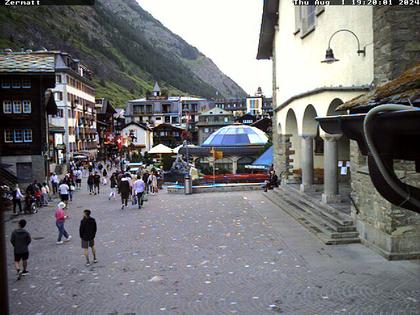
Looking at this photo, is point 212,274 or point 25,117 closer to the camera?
point 212,274

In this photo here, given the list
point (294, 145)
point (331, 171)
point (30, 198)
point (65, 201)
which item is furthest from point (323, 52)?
point (30, 198)

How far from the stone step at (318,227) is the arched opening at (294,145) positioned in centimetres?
510

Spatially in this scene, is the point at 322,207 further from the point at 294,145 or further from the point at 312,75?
the point at 294,145

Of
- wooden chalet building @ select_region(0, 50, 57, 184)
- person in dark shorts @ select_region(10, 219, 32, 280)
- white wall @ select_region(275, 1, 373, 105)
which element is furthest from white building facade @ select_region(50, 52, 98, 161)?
person in dark shorts @ select_region(10, 219, 32, 280)

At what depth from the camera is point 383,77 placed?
43.4 feet

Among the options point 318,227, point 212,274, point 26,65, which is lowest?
point 212,274

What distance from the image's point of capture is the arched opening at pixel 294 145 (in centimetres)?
2786

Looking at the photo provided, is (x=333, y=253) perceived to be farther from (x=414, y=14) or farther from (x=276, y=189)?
(x=276, y=189)

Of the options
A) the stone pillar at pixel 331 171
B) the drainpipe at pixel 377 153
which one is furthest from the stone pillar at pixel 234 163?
the drainpipe at pixel 377 153

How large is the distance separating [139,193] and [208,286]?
13848 mm

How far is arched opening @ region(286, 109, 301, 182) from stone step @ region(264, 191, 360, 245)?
16.7 ft

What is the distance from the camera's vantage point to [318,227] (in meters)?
16.5

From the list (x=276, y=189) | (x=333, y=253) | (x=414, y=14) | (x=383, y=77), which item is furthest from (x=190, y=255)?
(x=276, y=189)

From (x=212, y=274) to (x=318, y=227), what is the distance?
5.87 m
